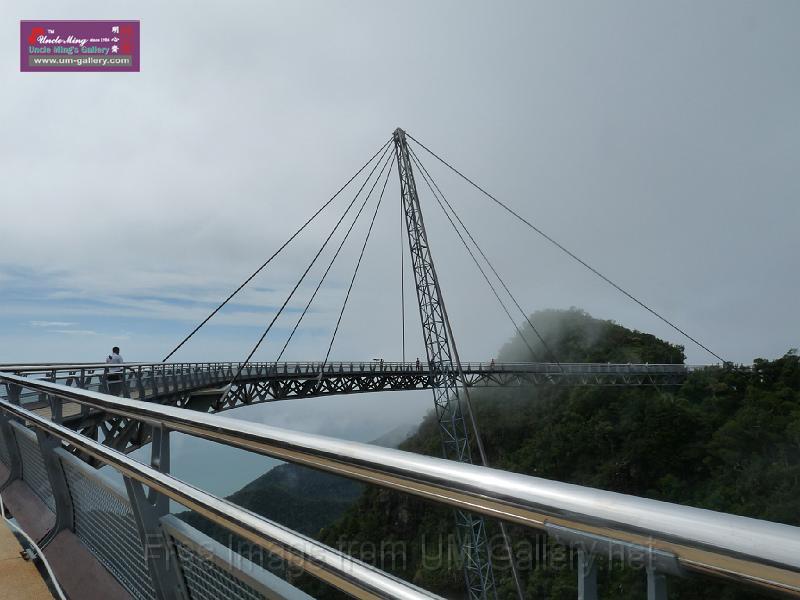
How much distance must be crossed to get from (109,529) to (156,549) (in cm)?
116

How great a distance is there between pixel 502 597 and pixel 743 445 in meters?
31.4

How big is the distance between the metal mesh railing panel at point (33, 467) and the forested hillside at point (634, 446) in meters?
22.2

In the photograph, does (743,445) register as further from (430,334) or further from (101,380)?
(101,380)

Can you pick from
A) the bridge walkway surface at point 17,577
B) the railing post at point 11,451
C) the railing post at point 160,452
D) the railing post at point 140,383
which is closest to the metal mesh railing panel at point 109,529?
the bridge walkway surface at point 17,577

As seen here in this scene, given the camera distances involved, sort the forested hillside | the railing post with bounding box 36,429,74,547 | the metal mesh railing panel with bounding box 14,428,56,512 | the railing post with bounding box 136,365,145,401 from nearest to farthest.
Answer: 1. the railing post with bounding box 36,429,74,547
2. the metal mesh railing panel with bounding box 14,428,56,512
3. the railing post with bounding box 136,365,145,401
4. the forested hillside

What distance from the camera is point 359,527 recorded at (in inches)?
3066

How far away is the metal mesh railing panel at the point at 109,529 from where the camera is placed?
315 centimetres

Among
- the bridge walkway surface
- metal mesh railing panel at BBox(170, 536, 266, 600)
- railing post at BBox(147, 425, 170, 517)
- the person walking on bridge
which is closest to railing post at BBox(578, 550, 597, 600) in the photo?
metal mesh railing panel at BBox(170, 536, 266, 600)

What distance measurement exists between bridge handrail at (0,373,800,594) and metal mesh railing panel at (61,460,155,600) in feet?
6.50

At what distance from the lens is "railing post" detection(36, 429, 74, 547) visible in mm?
4289

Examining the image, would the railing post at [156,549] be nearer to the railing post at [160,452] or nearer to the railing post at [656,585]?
the railing post at [160,452]

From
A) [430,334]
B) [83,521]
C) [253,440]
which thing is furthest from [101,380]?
[430,334]

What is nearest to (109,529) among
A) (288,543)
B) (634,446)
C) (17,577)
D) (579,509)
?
(17,577)

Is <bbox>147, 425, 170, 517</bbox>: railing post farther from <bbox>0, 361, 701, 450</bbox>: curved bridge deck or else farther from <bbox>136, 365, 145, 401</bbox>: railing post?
<bbox>136, 365, 145, 401</bbox>: railing post
